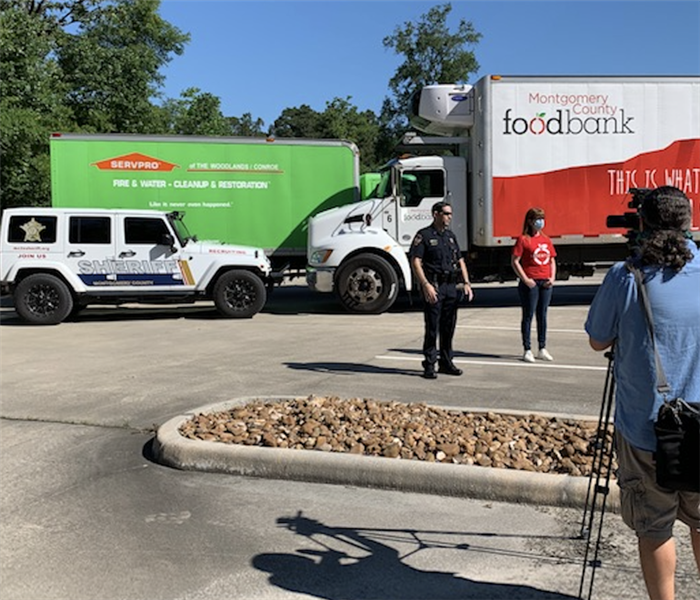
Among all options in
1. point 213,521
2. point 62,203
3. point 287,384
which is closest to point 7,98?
point 62,203

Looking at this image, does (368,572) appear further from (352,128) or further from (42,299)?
(352,128)

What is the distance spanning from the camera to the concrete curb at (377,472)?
3.98m

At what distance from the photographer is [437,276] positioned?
291 inches

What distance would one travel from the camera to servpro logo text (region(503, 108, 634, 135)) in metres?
13.3

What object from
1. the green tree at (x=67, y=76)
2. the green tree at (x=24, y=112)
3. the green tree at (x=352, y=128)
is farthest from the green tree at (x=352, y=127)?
the green tree at (x=24, y=112)

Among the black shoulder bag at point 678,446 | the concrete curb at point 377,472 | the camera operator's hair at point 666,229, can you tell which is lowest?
the concrete curb at point 377,472

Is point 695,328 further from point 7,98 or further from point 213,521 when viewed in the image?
point 7,98

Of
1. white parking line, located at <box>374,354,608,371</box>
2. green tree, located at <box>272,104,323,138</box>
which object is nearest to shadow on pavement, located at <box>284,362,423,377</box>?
white parking line, located at <box>374,354,608,371</box>

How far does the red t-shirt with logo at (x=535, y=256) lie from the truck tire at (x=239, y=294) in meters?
5.86

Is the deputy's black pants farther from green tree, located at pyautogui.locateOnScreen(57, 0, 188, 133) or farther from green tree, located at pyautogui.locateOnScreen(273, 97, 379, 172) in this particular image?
Result: green tree, located at pyautogui.locateOnScreen(273, 97, 379, 172)

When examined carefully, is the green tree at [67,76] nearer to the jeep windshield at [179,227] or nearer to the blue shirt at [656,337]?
the jeep windshield at [179,227]

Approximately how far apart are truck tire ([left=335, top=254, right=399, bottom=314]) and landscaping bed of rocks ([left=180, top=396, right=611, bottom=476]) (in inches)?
297

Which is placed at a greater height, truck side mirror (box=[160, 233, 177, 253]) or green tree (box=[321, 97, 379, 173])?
green tree (box=[321, 97, 379, 173])

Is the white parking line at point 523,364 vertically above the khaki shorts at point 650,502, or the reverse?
the khaki shorts at point 650,502
